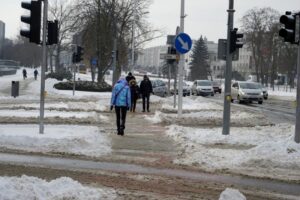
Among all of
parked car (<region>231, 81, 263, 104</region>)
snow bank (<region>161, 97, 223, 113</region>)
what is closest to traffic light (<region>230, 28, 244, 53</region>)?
snow bank (<region>161, 97, 223, 113</region>)

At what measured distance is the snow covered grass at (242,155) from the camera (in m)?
10.8

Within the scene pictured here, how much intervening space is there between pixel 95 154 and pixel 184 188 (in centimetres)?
393

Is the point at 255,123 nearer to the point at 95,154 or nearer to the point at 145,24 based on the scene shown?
the point at 95,154

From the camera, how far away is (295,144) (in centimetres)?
1215

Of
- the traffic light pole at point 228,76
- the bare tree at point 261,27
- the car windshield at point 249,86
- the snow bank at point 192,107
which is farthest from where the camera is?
the bare tree at point 261,27

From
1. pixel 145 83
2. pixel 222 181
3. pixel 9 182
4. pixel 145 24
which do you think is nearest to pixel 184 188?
pixel 222 181

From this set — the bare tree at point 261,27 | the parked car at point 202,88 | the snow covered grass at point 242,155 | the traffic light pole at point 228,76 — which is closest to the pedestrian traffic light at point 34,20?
the snow covered grass at point 242,155

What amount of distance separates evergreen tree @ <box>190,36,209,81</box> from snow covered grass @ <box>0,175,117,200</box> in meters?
119

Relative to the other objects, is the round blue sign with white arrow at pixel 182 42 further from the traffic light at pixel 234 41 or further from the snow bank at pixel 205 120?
the traffic light at pixel 234 41

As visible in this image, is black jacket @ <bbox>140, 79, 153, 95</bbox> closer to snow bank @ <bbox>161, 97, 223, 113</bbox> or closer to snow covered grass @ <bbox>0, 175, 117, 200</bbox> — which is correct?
snow bank @ <bbox>161, 97, 223, 113</bbox>

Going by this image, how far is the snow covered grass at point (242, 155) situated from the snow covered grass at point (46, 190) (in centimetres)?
360

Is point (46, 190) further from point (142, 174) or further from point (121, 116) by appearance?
point (121, 116)

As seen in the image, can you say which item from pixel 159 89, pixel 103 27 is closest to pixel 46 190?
pixel 159 89

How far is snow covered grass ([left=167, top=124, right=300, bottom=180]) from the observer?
10.8 metres
